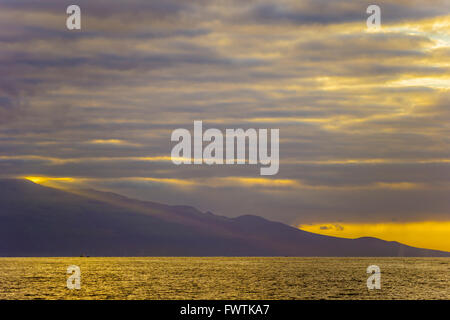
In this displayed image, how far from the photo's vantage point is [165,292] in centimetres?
10994

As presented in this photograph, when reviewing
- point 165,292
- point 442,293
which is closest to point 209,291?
point 165,292

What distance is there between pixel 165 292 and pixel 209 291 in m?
7.90

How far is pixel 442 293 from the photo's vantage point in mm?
116938
